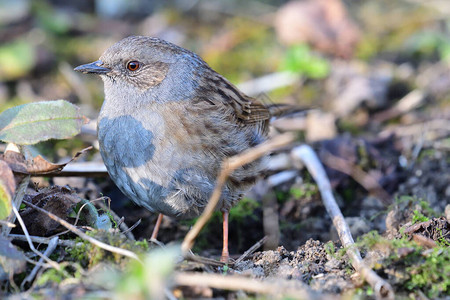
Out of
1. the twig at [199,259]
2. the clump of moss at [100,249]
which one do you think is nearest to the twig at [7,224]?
the clump of moss at [100,249]

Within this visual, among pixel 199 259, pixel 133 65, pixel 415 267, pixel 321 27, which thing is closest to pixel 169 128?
pixel 133 65

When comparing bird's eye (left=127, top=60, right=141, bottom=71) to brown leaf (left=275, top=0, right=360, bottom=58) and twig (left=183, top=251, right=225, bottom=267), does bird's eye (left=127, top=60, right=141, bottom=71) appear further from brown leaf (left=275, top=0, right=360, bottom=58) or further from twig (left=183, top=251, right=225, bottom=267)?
brown leaf (left=275, top=0, right=360, bottom=58)

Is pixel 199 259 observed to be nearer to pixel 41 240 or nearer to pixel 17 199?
pixel 41 240

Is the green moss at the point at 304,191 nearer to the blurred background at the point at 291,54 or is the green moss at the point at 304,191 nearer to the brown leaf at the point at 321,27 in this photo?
the blurred background at the point at 291,54

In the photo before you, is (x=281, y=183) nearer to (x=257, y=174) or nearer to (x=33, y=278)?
(x=257, y=174)

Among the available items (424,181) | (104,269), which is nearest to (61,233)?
(104,269)

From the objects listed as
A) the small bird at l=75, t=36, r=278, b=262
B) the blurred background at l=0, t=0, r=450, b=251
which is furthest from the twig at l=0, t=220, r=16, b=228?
the blurred background at l=0, t=0, r=450, b=251

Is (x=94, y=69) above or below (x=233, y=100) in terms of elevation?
above
